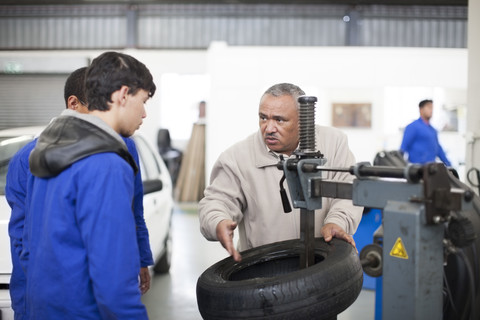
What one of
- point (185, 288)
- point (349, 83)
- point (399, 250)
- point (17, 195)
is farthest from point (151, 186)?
point (349, 83)

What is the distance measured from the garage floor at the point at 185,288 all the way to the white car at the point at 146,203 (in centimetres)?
28

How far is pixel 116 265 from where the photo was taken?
1434 mm

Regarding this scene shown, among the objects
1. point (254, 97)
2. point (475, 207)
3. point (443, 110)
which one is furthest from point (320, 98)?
point (475, 207)

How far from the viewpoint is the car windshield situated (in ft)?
12.3

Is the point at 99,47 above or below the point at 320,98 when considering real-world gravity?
above

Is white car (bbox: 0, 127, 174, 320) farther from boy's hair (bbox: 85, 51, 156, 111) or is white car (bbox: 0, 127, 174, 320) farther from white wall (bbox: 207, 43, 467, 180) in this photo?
white wall (bbox: 207, 43, 467, 180)

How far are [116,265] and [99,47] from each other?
11623 mm

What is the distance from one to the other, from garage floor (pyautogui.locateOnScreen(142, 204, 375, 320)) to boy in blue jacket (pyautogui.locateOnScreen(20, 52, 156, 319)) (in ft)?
8.75

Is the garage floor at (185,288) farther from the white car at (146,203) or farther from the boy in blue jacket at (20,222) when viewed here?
the boy in blue jacket at (20,222)

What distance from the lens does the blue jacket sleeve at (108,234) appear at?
1.43 metres

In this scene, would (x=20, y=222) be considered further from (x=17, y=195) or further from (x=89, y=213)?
(x=89, y=213)

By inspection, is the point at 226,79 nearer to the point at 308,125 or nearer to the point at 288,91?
the point at 288,91

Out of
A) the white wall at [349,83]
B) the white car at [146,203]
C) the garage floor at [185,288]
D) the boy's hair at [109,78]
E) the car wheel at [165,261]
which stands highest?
the white wall at [349,83]

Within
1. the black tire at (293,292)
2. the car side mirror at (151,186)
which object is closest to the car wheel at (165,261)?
the car side mirror at (151,186)
